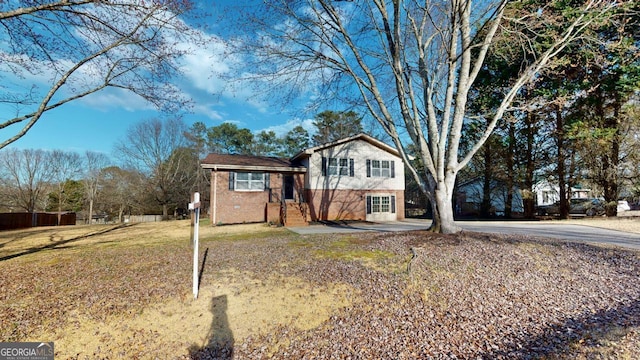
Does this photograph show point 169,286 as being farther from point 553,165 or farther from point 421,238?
point 553,165

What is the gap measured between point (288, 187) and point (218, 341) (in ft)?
43.8

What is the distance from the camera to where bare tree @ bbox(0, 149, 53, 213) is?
23.4 m

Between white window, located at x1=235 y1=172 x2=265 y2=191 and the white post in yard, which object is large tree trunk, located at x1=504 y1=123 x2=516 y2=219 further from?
the white post in yard

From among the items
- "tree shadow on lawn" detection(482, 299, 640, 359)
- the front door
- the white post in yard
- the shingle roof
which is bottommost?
"tree shadow on lawn" detection(482, 299, 640, 359)

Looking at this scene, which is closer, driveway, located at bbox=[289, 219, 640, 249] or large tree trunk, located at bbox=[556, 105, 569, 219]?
driveway, located at bbox=[289, 219, 640, 249]

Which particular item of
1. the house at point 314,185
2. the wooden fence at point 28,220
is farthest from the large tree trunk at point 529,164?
the wooden fence at point 28,220

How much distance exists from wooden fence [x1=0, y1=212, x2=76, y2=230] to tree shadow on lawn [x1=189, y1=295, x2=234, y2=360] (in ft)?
64.9

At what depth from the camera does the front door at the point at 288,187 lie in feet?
54.3

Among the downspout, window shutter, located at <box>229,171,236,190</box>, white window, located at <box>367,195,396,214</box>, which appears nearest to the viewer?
the downspout

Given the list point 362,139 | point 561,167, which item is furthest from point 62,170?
point 561,167

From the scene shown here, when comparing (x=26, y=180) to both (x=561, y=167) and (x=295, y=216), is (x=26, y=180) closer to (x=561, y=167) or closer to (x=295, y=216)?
(x=295, y=216)

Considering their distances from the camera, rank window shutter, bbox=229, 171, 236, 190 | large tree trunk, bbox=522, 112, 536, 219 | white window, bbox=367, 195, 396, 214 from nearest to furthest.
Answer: window shutter, bbox=229, 171, 236, 190 < white window, bbox=367, 195, 396, 214 < large tree trunk, bbox=522, 112, 536, 219

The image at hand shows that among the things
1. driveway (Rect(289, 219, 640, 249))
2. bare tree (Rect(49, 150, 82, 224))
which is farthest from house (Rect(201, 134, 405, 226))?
bare tree (Rect(49, 150, 82, 224))

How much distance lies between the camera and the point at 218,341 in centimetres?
349
